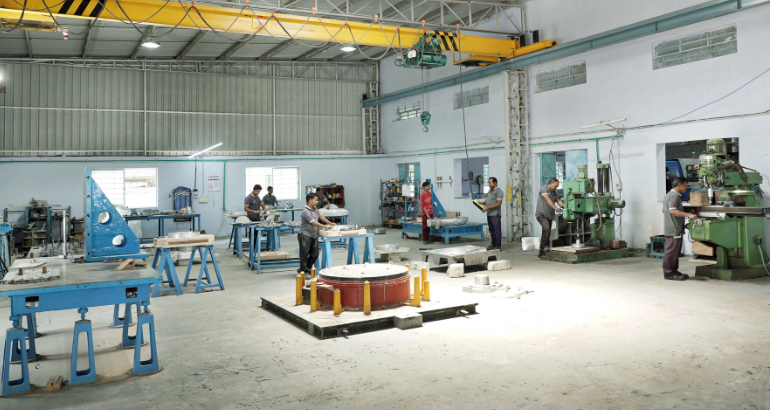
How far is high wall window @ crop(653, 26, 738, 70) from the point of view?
10203 millimetres

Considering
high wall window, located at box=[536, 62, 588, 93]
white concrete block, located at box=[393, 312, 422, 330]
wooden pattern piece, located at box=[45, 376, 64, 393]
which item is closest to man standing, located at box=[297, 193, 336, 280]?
white concrete block, located at box=[393, 312, 422, 330]

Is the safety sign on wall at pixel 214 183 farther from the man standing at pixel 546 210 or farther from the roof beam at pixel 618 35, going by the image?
the man standing at pixel 546 210

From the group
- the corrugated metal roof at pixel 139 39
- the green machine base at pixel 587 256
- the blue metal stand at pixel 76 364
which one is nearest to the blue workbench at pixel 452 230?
the green machine base at pixel 587 256

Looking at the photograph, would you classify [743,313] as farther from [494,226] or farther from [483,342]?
[494,226]

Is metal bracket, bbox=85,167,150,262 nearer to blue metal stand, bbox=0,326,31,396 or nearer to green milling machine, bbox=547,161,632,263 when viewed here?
blue metal stand, bbox=0,326,31,396

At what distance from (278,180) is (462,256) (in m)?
11.1

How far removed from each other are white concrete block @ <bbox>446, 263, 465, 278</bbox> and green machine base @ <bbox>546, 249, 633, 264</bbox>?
2647 millimetres

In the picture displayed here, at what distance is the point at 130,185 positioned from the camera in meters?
17.4

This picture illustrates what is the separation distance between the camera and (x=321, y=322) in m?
6.08

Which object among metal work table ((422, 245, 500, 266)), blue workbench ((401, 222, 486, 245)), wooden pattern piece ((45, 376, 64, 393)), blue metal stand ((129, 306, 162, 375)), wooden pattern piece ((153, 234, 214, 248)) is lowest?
wooden pattern piece ((45, 376, 64, 393))

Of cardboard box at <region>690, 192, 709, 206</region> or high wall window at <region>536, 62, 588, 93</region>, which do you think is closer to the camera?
cardboard box at <region>690, 192, 709, 206</region>

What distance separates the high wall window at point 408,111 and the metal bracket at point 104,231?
48.0ft

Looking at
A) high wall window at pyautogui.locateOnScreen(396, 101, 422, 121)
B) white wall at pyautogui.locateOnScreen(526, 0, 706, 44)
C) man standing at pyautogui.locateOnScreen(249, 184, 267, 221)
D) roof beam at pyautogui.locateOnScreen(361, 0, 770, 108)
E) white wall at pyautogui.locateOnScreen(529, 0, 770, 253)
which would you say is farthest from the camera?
high wall window at pyautogui.locateOnScreen(396, 101, 422, 121)

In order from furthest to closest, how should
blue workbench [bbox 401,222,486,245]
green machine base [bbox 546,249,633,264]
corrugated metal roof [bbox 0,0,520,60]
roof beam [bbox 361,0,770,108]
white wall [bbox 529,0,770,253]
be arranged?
blue workbench [bbox 401,222,486,245] → corrugated metal roof [bbox 0,0,520,60] → green machine base [bbox 546,249,633,264] → roof beam [bbox 361,0,770,108] → white wall [bbox 529,0,770,253]
